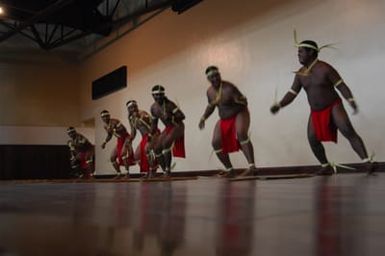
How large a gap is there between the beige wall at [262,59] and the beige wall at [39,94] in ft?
11.5

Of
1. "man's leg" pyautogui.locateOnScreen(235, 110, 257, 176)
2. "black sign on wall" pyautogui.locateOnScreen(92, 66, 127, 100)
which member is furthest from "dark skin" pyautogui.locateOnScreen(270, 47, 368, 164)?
"black sign on wall" pyautogui.locateOnScreen(92, 66, 127, 100)

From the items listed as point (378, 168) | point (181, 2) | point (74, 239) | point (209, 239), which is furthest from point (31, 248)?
point (181, 2)

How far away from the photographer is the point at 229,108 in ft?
19.5

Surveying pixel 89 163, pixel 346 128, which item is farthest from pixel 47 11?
pixel 346 128

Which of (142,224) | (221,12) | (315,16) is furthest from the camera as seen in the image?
(221,12)

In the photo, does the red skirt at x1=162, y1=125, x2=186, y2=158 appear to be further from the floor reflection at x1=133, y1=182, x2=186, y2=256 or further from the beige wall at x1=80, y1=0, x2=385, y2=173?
the floor reflection at x1=133, y1=182, x2=186, y2=256

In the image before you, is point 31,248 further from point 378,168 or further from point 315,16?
point 315,16

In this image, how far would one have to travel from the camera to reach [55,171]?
1422 centimetres

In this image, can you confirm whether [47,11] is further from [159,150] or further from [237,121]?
[237,121]

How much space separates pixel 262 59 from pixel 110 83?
5664mm

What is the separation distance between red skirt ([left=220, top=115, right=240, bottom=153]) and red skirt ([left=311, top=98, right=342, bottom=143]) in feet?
4.29

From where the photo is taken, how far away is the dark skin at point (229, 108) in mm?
5785

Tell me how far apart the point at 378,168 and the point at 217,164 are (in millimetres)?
3226

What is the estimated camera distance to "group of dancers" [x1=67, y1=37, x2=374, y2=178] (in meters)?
4.70
